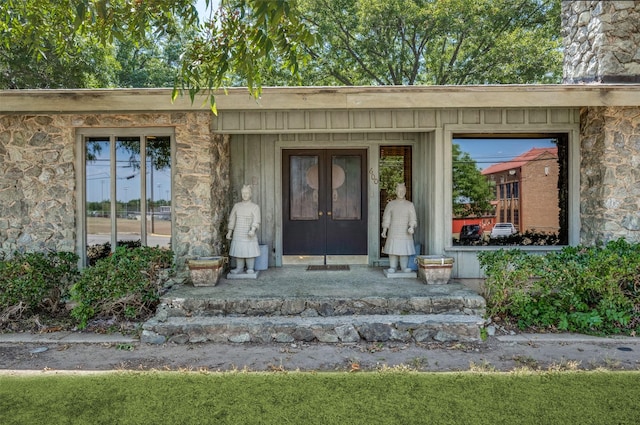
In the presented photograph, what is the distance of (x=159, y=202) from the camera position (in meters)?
6.27

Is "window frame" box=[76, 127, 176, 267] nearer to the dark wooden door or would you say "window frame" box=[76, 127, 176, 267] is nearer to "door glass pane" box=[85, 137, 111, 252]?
"door glass pane" box=[85, 137, 111, 252]

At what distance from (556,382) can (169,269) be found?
14.5 ft

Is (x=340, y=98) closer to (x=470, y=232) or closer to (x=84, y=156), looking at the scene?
(x=470, y=232)

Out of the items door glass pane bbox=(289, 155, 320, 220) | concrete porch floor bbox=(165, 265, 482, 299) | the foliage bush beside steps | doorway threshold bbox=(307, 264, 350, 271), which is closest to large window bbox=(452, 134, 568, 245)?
concrete porch floor bbox=(165, 265, 482, 299)

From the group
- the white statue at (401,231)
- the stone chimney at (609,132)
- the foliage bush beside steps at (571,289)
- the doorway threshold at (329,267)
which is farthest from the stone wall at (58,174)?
the stone chimney at (609,132)

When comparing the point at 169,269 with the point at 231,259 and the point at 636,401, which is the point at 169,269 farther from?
the point at 636,401

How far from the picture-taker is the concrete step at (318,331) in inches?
190

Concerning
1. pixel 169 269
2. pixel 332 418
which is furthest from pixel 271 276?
pixel 332 418

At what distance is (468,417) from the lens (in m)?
3.06

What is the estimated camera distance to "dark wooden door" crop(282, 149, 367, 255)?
7457 mm

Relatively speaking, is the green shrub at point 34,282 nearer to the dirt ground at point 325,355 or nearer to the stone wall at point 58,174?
the stone wall at point 58,174

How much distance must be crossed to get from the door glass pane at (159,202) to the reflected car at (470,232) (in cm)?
414

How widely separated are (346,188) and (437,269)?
7.38 feet

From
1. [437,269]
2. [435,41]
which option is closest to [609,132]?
[437,269]
